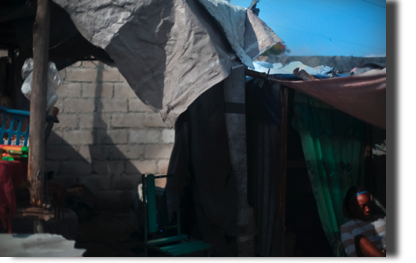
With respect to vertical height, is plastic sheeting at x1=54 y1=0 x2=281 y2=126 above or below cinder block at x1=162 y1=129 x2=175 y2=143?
above

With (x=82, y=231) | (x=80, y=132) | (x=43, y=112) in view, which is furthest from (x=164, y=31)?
(x=80, y=132)

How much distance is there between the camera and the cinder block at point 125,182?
6344 mm

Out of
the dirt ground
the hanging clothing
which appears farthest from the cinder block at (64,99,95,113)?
the hanging clothing

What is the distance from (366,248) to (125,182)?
4.64m

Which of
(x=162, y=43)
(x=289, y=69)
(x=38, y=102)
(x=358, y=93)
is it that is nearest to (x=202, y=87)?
(x=162, y=43)

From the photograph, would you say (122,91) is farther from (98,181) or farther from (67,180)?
(67,180)

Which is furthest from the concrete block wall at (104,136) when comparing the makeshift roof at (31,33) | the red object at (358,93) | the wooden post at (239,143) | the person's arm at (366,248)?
the person's arm at (366,248)

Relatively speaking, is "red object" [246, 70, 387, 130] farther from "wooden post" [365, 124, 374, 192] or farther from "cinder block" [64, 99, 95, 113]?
"cinder block" [64, 99, 95, 113]

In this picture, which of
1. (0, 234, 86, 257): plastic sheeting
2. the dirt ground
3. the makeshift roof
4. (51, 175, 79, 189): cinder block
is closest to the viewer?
the makeshift roof

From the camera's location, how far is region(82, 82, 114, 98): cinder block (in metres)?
6.34

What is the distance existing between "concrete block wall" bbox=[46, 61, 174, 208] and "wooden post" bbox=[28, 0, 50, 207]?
3904 mm

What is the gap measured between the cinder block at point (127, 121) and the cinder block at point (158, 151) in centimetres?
48

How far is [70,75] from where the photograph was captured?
630cm

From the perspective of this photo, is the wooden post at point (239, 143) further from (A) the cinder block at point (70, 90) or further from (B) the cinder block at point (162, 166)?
(A) the cinder block at point (70, 90)
